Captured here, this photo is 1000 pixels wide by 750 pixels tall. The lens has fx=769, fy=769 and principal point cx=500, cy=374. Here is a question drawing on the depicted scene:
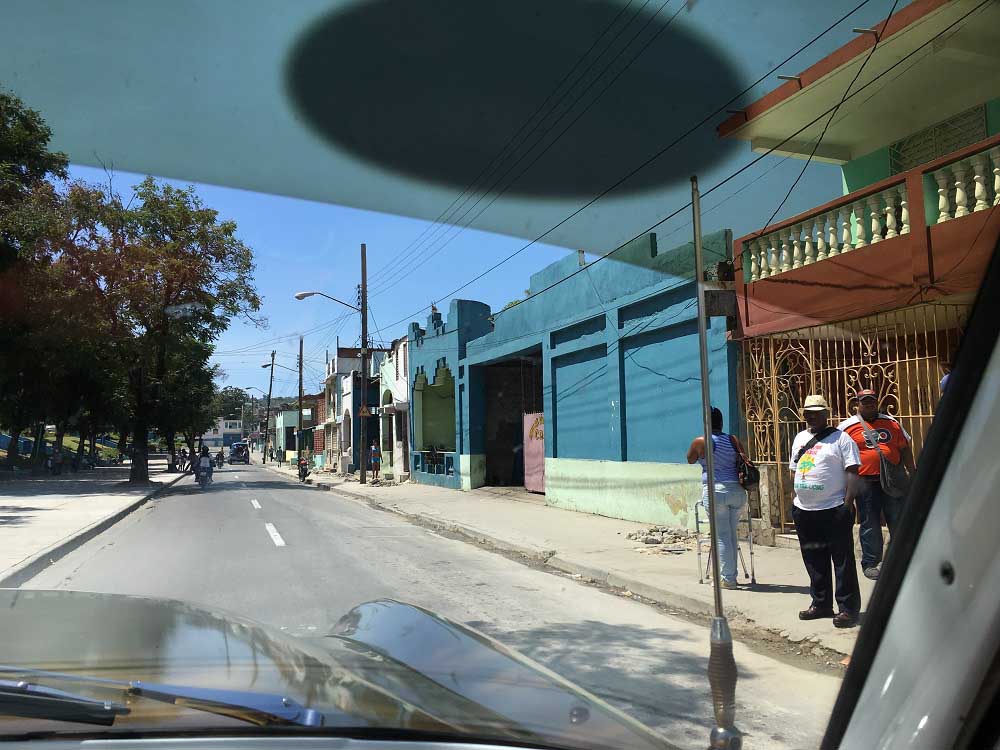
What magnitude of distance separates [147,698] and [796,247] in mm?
9676

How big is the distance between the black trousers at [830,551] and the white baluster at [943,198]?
384cm

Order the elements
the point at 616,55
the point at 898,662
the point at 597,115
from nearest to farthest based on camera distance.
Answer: the point at 898,662, the point at 616,55, the point at 597,115

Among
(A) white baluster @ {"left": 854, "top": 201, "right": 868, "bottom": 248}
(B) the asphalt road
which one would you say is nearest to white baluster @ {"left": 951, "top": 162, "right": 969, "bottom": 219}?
(A) white baluster @ {"left": 854, "top": 201, "right": 868, "bottom": 248}

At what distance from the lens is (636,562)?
9469 millimetres

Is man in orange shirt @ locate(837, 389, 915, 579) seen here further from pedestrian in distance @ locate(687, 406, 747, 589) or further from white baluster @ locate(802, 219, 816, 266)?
white baluster @ locate(802, 219, 816, 266)

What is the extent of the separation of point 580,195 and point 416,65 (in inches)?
159

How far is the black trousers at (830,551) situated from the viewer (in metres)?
5.93

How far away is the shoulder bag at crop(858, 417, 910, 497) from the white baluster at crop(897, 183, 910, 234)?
289 centimetres

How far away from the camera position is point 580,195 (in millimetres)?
9789

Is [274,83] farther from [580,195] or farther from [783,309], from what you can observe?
[783,309]

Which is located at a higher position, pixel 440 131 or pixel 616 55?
pixel 616 55

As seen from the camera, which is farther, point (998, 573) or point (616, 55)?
point (616, 55)

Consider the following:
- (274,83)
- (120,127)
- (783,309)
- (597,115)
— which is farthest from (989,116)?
(120,127)

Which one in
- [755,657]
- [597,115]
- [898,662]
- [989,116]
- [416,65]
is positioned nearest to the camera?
[898,662]
